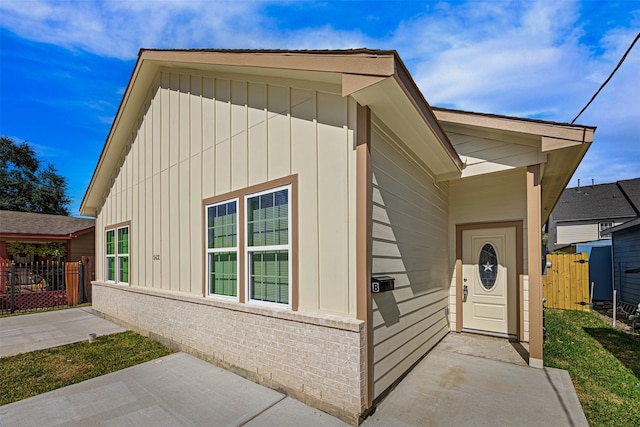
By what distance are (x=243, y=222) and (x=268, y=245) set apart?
0.59 meters

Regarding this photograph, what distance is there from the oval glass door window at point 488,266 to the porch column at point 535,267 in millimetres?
1557

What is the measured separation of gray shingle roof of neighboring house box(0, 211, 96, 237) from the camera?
12.6 meters

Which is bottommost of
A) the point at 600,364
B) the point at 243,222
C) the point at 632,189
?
the point at 600,364

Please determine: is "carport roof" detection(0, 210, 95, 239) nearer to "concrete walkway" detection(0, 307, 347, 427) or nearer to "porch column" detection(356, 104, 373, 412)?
"concrete walkway" detection(0, 307, 347, 427)

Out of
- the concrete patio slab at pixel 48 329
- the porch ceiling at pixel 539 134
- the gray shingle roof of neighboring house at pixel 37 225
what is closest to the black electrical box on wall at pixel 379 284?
the porch ceiling at pixel 539 134

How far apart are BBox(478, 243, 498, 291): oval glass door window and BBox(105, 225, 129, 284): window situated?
825 centimetres

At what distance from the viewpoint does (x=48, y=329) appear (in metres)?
7.67

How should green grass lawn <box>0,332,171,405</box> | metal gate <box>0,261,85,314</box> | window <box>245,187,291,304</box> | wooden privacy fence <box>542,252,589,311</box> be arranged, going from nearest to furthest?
window <box>245,187,291,304</box> < green grass lawn <box>0,332,171,405</box> < wooden privacy fence <box>542,252,589,311</box> < metal gate <box>0,261,85,314</box>

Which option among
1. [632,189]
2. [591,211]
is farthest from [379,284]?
[632,189]

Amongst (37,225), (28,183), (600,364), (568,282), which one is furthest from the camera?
(28,183)

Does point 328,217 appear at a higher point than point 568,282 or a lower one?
higher

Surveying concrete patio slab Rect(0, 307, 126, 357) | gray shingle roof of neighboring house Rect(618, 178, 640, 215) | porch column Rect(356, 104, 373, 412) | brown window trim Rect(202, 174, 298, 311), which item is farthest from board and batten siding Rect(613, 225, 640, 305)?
concrete patio slab Rect(0, 307, 126, 357)

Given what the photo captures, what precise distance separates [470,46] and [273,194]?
5.06 m

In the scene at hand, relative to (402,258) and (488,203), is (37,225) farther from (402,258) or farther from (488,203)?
(488,203)
